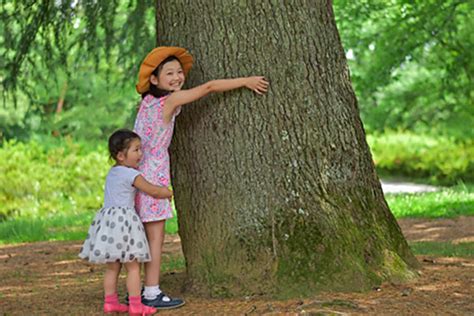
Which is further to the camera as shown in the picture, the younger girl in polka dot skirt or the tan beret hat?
the tan beret hat

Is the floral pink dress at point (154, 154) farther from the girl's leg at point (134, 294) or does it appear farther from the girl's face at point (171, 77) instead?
the girl's leg at point (134, 294)

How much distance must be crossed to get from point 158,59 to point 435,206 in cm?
Result: 705

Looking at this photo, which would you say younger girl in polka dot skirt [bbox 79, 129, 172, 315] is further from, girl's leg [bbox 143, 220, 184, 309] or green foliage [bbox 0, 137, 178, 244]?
green foliage [bbox 0, 137, 178, 244]

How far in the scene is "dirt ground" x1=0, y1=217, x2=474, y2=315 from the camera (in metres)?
4.52

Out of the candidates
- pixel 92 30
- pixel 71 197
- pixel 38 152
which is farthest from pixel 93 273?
pixel 38 152

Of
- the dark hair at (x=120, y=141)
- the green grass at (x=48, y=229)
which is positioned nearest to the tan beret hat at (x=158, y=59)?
the dark hair at (x=120, y=141)

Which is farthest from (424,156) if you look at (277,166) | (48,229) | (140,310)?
(140,310)

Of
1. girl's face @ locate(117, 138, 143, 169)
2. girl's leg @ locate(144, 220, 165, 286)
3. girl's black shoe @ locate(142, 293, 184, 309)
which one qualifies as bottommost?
girl's black shoe @ locate(142, 293, 184, 309)

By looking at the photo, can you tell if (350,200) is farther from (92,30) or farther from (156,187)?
(92,30)

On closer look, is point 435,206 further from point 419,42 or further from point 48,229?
point 48,229

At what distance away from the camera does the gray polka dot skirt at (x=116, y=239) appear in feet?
15.4

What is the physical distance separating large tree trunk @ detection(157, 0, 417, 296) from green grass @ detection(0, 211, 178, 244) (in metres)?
4.86

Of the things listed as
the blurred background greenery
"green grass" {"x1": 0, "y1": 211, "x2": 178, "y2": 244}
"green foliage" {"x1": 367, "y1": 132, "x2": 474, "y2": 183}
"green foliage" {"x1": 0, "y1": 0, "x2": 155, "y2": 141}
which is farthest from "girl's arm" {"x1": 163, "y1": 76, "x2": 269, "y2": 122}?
"green foliage" {"x1": 367, "y1": 132, "x2": 474, "y2": 183}

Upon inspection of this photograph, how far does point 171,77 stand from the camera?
5.05 meters
